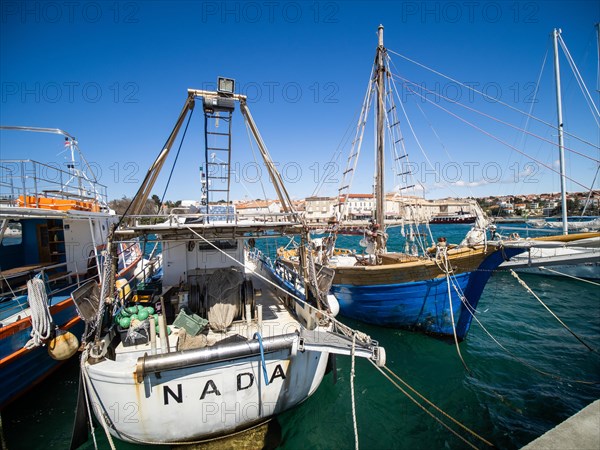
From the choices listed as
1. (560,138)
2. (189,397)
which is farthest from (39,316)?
(560,138)

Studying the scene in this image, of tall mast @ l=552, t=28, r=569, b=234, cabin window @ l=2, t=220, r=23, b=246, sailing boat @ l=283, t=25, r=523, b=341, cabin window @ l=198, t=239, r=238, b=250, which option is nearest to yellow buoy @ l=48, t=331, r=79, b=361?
cabin window @ l=198, t=239, r=238, b=250

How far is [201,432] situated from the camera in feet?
16.5

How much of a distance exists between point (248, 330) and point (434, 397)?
500 centimetres

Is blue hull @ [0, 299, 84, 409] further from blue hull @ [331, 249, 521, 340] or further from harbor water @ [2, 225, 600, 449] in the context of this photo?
blue hull @ [331, 249, 521, 340]

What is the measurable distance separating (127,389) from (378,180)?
11.4 m

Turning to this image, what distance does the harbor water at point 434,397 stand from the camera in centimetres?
→ 569

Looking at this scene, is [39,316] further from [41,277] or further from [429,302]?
[429,302]

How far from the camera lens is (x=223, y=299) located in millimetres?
6645

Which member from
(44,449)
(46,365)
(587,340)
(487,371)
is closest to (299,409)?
(44,449)

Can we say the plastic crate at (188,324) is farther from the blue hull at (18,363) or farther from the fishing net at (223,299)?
the blue hull at (18,363)

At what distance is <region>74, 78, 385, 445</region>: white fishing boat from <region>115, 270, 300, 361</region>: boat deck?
28 millimetres

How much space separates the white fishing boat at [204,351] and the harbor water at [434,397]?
1054 mm

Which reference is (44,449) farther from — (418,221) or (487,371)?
(418,221)

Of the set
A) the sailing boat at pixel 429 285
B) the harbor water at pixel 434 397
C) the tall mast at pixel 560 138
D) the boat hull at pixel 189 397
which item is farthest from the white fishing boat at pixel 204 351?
the tall mast at pixel 560 138
